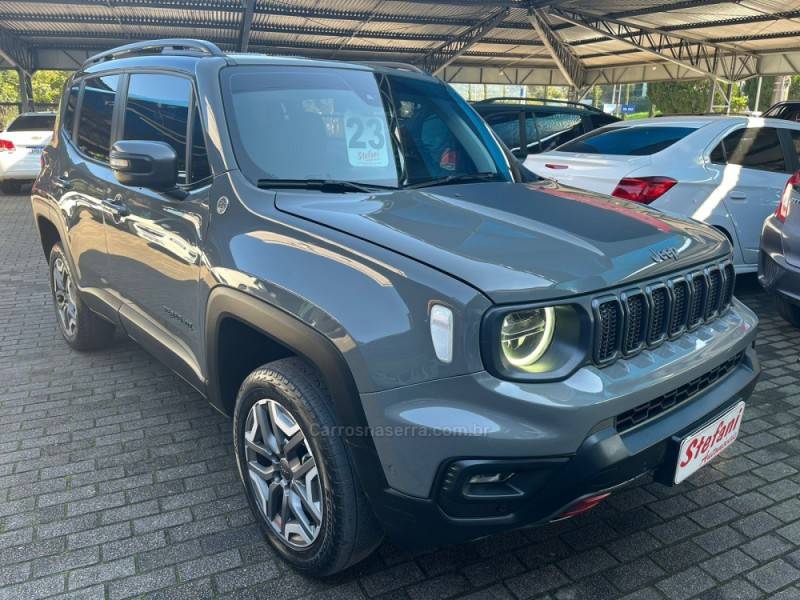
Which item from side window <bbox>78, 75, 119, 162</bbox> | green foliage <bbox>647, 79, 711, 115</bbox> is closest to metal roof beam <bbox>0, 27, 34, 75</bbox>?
side window <bbox>78, 75, 119, 162</bbox>

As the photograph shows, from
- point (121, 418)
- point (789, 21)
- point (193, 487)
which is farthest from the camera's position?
point (789, 21)

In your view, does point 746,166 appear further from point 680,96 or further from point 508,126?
point 680,96

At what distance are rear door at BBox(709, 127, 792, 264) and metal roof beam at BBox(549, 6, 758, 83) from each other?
14767 mm

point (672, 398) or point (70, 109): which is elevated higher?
point (70, 109)

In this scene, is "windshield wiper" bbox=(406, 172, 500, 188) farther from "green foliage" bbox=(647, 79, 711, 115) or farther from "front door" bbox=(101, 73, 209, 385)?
"green foliage" bbox=(647, 79, 711, 115)

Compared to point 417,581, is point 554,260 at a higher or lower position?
higher

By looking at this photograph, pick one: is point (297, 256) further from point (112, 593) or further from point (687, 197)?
point (687, 197)

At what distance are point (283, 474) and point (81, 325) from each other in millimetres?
2717

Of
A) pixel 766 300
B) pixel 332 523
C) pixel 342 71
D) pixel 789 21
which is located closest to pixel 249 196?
pixel 342 71

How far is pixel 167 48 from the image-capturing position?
10.9ft

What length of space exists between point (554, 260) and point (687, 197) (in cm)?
389

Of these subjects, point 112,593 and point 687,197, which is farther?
point 687,197

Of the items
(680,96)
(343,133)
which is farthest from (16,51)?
(680,96)

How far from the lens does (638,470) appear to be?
1995mm
